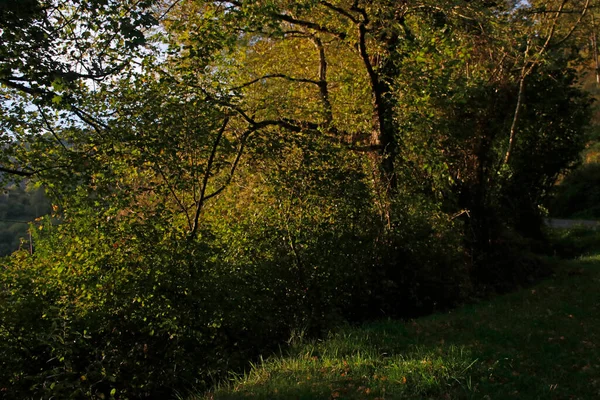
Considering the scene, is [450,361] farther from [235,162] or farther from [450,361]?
[235,162]

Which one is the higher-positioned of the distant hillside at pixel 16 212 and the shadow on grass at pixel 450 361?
the distant hillside at pixel 16 212

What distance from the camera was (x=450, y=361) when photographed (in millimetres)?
5777

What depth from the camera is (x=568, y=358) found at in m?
6.55

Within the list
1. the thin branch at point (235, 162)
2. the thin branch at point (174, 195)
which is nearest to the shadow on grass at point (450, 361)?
the thin branch at point (174, 195)

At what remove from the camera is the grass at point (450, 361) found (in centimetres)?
528

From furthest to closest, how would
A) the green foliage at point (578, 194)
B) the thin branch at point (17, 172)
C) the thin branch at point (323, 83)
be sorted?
the green foliage at point (578, 194)
the thin branch at point (323, 83)
the thin branch at point (17, 172)

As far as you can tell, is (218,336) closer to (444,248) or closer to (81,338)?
(81,338)

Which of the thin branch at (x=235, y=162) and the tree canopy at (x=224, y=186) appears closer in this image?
the tree canopy at (x=224, y=186)

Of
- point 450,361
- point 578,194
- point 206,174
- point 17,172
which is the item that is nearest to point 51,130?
point 17,172

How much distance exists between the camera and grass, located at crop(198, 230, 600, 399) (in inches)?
208

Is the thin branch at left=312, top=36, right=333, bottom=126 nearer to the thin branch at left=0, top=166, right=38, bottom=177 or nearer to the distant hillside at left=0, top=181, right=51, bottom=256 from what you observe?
the thin branch at left=0, top=166, right=38, bottom=177

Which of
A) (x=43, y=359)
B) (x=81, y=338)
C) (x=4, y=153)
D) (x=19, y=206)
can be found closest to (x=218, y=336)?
(x=81, y=338)

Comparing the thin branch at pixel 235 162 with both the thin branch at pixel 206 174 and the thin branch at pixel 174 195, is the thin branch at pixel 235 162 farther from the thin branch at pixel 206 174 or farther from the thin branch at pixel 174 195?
the thin branch at pixel 174 195

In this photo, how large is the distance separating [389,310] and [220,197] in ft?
11.6
